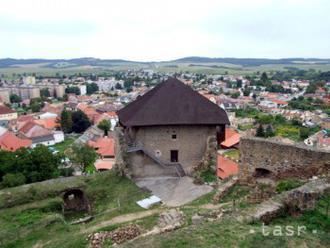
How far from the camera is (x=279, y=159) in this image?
45.3 ft

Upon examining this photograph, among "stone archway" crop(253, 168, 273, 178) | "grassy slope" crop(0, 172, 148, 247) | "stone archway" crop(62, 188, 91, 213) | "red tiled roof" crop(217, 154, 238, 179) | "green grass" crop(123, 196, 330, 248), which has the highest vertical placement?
"green grass" crop(123, 196, 330, 248)

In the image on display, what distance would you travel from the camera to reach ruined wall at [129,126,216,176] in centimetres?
1866

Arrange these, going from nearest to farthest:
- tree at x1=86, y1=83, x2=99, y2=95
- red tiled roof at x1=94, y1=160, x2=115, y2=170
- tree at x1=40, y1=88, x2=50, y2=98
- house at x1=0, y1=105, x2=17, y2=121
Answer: red tiled roof at x1=94, y1=160, x2=115, y2=170 → house at x1=0, y1=105, x2=17, y2=121 → tree at x1=40, y1=88, x2=50, y2=98 → tree at x1=86, y1=83, x2=99, y2=95

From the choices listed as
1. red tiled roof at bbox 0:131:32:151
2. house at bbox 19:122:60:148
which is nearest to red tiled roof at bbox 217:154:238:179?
red tiled roof at bbox 0:131:32:151

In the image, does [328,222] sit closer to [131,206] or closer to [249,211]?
[249,211]

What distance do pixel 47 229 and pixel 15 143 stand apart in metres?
51.4

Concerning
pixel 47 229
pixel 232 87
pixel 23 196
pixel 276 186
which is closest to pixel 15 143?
pixel 23 196

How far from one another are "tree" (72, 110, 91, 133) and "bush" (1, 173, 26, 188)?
53.1 meters

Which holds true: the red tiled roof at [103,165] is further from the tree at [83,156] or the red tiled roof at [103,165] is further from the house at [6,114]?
the house at [6,114]

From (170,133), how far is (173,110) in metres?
1.20

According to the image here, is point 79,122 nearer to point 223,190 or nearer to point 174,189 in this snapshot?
point 174,189

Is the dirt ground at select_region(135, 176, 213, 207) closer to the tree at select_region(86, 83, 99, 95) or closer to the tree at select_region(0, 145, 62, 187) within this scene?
the tree at select_region(0, 145, 62, 187)

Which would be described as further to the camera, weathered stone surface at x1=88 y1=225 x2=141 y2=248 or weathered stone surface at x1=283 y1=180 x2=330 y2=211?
weathered stone surface at x1=88 y1=225 x2=141 y2=248

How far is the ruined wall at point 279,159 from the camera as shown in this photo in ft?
41.2
